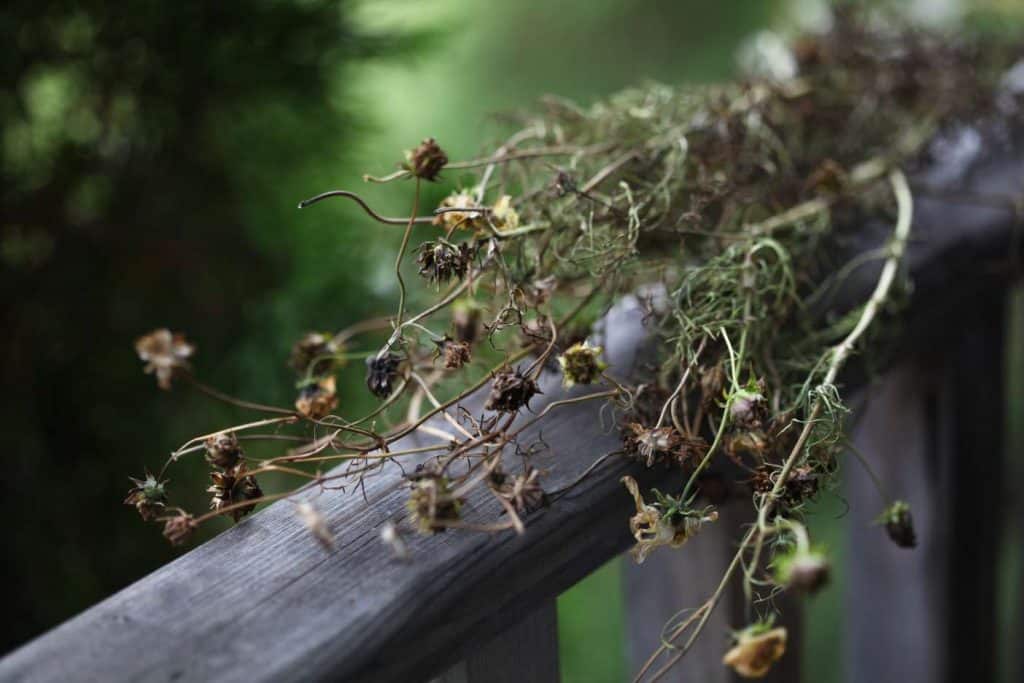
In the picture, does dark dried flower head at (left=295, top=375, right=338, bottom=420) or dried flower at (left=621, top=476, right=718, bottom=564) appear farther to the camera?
dark dried flower head at (left=295, top=375, right=338, bottom=420)

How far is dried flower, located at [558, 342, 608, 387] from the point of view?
1.54ft

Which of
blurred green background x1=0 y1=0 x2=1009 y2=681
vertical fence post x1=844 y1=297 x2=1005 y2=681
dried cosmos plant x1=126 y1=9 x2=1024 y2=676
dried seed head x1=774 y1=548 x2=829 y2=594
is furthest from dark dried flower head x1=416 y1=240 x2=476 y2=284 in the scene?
vertical fence post x1=844 y1=297 x2=1005 y2=681

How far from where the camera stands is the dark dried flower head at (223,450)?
0.47 meters

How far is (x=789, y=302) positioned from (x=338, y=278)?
680 millimetres

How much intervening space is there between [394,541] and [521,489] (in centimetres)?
7

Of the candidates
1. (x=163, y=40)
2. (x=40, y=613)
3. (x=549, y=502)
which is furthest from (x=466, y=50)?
(x=549, y=502)

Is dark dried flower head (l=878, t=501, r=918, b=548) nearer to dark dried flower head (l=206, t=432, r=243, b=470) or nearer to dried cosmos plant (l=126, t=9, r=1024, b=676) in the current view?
dried cosmos plant (l=126, t=9, r=1024, b=676)

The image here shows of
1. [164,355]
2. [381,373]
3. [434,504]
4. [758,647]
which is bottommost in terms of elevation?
[758,647]

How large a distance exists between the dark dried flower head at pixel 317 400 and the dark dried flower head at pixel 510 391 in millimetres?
135

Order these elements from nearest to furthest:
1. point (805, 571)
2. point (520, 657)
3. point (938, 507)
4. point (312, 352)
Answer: point (805, 571)
point (520, 657)
point (312, 352)
point (938, 507)

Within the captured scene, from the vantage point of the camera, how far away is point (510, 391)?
0.45m

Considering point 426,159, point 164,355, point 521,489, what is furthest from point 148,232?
point 521,489

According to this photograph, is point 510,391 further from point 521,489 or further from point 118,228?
point 118,228

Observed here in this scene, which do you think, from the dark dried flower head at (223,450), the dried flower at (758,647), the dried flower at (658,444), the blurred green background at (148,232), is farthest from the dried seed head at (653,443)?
the blurred green background at (148,232)
